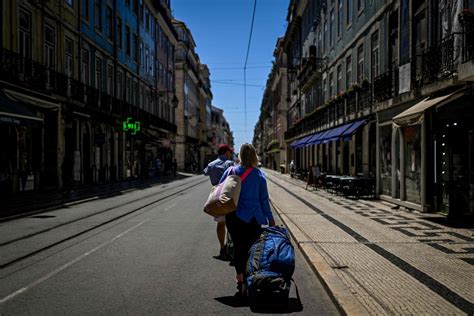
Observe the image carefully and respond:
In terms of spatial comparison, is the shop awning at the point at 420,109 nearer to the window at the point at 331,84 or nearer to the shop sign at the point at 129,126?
the window at the point at 331,84

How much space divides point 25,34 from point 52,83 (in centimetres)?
253

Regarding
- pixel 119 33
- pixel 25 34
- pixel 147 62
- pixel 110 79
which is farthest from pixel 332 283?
pixel 147 62

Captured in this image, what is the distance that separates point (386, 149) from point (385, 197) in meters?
1.78

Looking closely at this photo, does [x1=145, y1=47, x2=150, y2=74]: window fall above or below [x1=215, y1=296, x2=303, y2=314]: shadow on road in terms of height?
above

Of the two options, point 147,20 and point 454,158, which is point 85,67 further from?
point 454,158

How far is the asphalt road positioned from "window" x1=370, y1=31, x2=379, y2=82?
1144cm

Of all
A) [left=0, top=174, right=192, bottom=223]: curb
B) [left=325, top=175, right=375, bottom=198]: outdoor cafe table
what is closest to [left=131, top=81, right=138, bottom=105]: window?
[left=0, top=174, right=192, bottom=223]: curb

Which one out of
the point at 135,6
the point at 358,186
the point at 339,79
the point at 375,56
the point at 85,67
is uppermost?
the point at 135,6

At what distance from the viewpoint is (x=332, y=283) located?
18.5 ft

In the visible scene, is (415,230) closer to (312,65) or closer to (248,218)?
(248,218)

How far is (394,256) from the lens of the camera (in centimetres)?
738

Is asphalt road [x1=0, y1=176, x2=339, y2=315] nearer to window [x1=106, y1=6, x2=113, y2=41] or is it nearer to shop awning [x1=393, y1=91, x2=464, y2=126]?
shop awning [x1=393, y1=91, x2=464, y2=126]

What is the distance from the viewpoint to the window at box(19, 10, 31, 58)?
2088 cm

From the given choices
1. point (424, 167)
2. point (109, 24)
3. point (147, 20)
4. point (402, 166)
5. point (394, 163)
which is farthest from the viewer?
point (147, 20)
